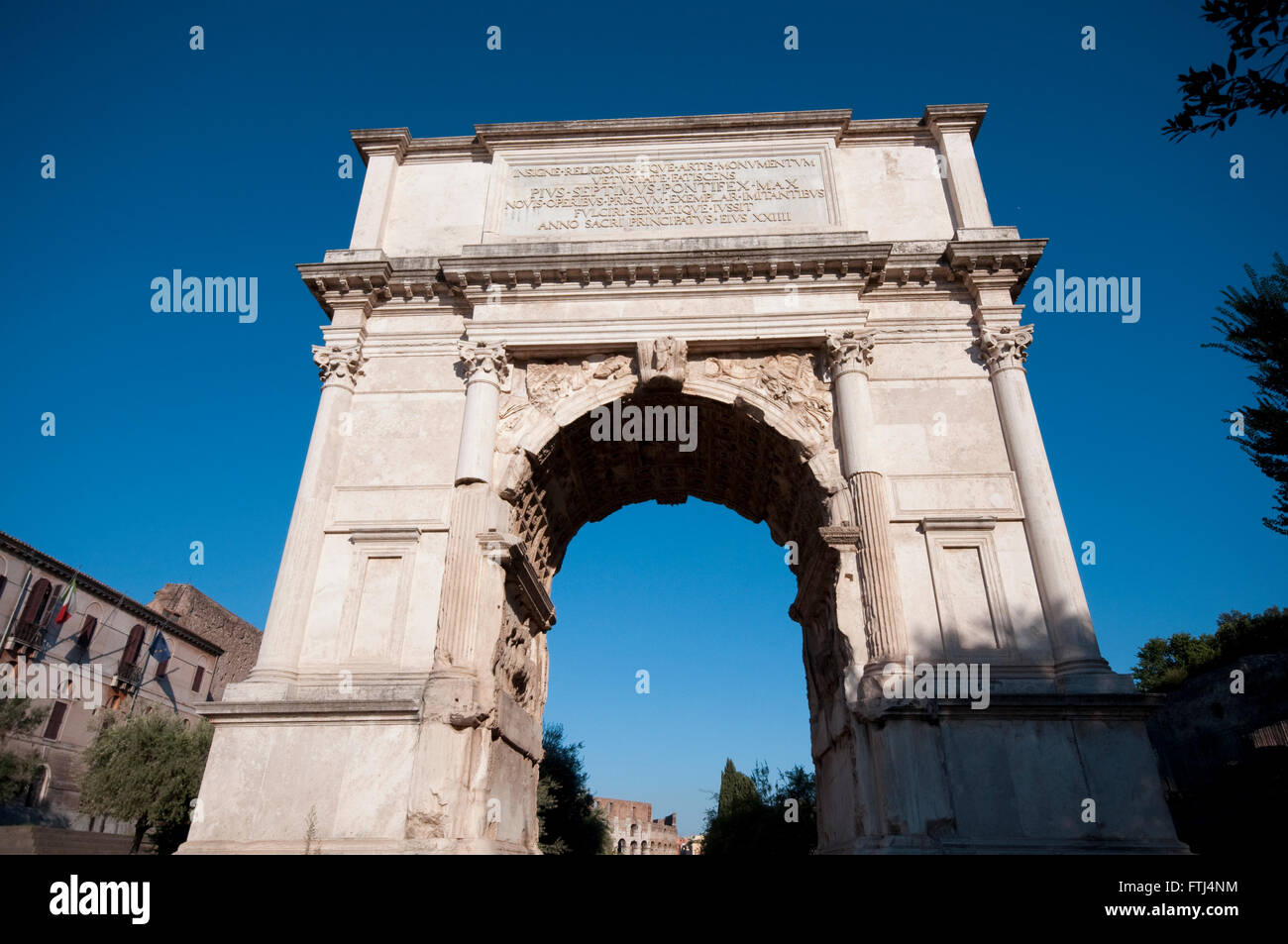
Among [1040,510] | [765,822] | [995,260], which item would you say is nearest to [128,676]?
[765,822]

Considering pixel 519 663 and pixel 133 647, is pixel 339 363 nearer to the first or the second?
pixel 519 663

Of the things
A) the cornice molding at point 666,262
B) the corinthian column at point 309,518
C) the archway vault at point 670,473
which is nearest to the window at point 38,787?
the corinthian column at point 309,518

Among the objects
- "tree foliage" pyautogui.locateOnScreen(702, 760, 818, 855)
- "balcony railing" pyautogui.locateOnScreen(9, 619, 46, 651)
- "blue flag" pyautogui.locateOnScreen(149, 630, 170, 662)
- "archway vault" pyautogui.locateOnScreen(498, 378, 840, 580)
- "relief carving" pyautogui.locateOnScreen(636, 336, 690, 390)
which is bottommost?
"tree foliage" pyautogui.locateOnScreen(702, 760, 818, 855)

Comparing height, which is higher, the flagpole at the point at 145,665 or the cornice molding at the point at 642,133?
the cornice molding at the point at 642,133

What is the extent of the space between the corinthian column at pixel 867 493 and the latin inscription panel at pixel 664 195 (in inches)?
114

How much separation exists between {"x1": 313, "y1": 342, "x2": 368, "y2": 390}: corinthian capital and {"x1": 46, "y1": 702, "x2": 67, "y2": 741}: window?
76.2ft

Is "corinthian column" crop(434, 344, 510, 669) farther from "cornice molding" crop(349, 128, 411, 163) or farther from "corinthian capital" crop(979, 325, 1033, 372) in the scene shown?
"corinthian capital" crop(979, 325, 1033, 372)

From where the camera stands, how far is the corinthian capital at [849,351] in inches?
448

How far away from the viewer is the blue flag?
3237 centimetres

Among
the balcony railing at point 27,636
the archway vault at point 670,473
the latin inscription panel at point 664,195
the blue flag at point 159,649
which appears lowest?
the archway vault at point 670,473

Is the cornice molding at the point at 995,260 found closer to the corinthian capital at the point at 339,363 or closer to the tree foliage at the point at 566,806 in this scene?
the corinthian capital at the point at 339,363

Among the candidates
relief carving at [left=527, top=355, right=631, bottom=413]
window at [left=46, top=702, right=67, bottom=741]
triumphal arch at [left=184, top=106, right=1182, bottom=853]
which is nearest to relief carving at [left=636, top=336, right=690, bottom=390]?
triumphal arch at [left=184, top=106, right=1182, bottom=853]
